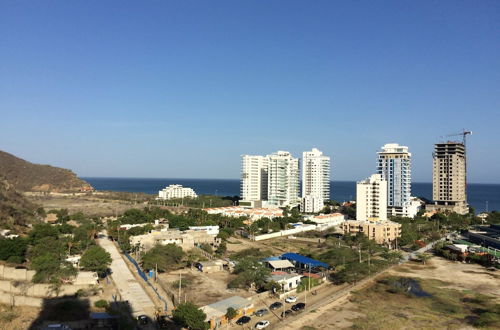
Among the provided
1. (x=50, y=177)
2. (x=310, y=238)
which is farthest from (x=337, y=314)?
(x=50, y=177)

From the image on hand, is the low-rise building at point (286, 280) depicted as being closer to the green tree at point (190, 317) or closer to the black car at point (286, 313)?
the black car at point (286, 313)

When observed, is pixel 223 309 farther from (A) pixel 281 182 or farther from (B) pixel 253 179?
(B) pixel 253 179

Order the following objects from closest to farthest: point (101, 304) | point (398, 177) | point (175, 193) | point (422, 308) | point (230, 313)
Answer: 1. point (230, 313)
2. point (101, 304)
3. point (422, 308)
4. point (398, 177)
5. point (175, 193)

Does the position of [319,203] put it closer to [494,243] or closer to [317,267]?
[494,243]

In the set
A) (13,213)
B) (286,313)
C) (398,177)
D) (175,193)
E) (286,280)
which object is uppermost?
(398,177)

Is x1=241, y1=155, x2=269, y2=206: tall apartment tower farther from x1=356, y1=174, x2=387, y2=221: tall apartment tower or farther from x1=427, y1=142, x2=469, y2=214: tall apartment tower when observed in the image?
x1=427, y1=142, x2=469, y2=214: tall apartment tower

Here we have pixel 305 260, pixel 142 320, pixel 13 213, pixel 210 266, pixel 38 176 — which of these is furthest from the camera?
pixel 38 176

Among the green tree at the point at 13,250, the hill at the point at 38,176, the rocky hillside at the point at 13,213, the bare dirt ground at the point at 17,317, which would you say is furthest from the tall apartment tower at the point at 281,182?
the hill at the point at 38,176

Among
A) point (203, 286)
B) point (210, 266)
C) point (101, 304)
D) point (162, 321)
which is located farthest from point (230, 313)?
point (210, 266)
